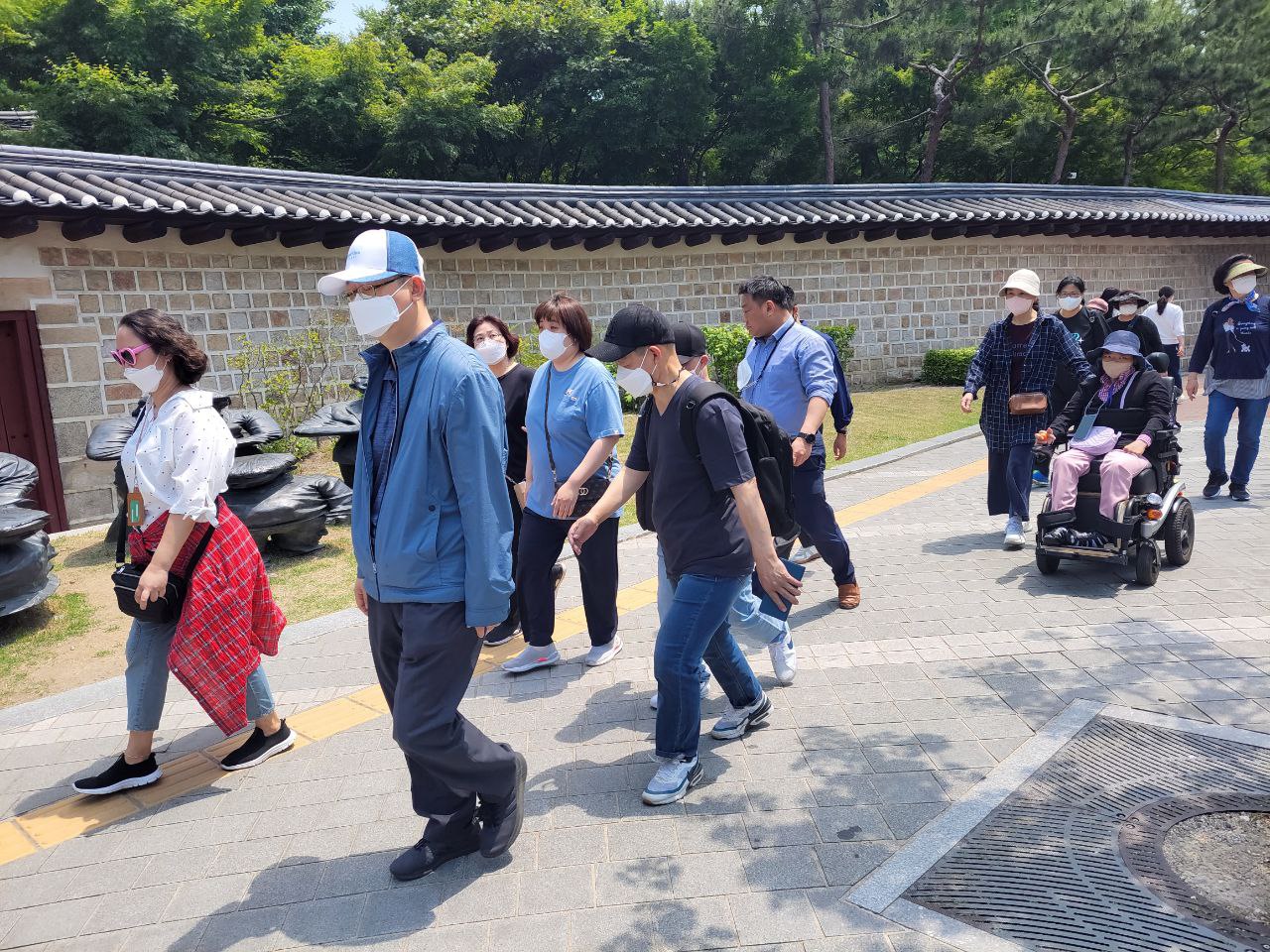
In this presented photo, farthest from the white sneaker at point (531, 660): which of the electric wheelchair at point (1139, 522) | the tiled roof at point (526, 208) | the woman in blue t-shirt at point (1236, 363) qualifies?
the tiled roof at point (526, 208)

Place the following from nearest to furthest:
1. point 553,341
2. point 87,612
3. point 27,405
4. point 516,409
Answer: point 553,341
point 516,409
point 87,612
point 27,405

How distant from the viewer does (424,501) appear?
8.83 ft

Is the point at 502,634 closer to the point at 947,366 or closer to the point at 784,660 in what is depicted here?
the point at 784,660

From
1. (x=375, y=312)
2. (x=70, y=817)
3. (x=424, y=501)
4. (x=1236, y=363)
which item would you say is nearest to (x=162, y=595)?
(x=70, y=817)

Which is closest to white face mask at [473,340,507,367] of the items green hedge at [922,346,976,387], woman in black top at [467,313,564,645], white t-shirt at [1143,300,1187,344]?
woman in black top at [467,313,564,645]

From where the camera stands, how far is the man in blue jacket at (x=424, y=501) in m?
2.67

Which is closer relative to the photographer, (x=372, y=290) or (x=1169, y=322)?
(x=372, y=290)

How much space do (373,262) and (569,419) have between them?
1724mm

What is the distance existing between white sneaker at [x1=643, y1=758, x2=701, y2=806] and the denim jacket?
1.08 meters

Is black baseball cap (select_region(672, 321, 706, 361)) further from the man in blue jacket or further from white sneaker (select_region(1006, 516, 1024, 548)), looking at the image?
white sneaker (select_region(1006, 516, 1024, 548))

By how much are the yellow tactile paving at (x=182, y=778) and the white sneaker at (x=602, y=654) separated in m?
0.43

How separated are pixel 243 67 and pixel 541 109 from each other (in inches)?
325

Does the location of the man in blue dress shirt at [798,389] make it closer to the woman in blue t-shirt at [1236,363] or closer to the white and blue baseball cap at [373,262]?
the white and blue baseball cap at [373,262]

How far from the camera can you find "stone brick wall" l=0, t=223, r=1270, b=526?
9.03 meters
